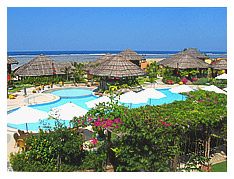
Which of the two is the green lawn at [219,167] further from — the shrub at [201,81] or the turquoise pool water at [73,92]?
the shrub at [201,81]

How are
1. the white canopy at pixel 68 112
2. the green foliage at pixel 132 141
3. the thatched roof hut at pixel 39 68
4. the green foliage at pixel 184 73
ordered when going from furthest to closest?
the green foliage at pixel 184 73 < the thatched roof hut at pixel 39 68 < the white canopy at pixel 68 112 < the green foliage at pixel 132 141

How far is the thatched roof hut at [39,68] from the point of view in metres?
26.6

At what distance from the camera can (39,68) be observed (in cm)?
2723

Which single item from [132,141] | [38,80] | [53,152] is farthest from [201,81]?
[53,152]

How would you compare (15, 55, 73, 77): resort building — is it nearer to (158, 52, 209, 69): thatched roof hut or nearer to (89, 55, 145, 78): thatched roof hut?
(89, 55, 145, 78): thatched roof hut

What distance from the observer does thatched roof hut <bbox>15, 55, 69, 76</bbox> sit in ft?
87.2

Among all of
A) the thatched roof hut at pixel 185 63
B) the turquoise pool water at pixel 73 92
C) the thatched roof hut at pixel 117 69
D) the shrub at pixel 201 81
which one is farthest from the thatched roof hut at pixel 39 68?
the shrub at pixel 201 81
